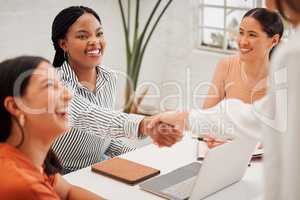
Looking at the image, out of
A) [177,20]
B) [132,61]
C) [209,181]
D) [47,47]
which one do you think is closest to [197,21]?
[177,20]

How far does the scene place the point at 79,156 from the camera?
2.21m

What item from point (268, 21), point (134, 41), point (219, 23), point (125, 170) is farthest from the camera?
point (219, 23)

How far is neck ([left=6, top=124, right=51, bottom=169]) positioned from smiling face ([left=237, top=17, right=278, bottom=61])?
154 centimetres

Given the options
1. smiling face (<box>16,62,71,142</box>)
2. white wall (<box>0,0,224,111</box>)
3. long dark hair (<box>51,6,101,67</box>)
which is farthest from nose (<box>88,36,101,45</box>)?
white wall (<box>0,0,224,111</box>)

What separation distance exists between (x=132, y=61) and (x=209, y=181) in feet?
7.82

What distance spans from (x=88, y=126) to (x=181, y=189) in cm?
63

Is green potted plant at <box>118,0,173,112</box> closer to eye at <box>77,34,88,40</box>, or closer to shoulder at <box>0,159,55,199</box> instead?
eye at <box>77,34,88,40</box>

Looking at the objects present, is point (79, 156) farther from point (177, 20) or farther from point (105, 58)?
point (177, 20)

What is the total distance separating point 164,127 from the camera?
2.04 meters

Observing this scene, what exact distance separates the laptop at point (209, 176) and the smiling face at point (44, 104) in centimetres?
41

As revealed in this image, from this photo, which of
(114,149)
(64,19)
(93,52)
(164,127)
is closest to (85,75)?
(93,52)

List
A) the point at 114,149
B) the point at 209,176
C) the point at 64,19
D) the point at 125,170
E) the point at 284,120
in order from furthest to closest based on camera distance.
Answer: the point at 114,149 < the point at 64,19 < the point at 125,170 < the point at 209,176 < the point at 284,120

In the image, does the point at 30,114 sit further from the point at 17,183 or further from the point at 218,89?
the point at 218,89

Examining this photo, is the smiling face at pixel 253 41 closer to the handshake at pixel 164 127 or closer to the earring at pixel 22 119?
the handshake at pixel 164 127
